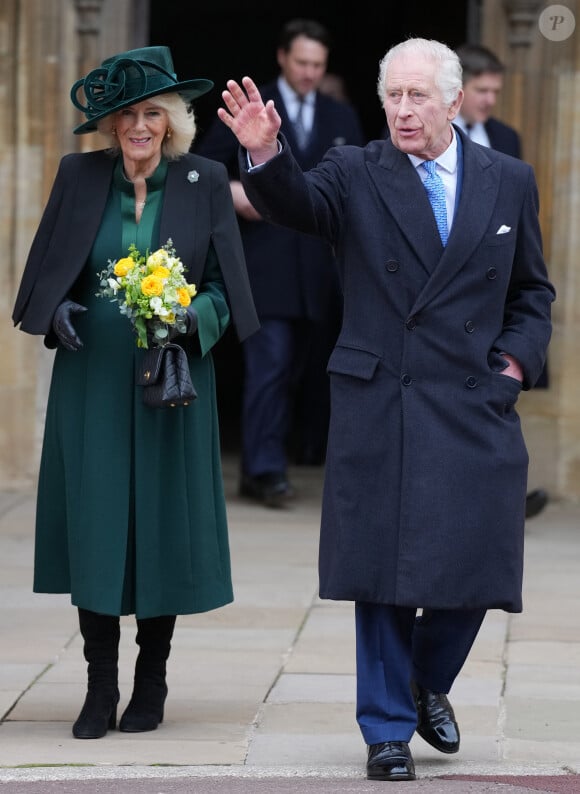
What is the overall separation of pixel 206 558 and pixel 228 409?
7569 millimetres

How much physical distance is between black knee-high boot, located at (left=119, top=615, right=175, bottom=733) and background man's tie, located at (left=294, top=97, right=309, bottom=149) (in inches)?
154

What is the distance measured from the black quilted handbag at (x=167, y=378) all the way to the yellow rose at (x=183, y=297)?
11cm

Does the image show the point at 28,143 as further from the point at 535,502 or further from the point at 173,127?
the point at 173,127

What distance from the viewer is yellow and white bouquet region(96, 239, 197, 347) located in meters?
4.74

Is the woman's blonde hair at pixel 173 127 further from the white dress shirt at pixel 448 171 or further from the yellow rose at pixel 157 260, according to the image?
the white dress shirt at pixel 448 171

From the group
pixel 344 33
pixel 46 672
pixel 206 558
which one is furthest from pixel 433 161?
pixel 344 33

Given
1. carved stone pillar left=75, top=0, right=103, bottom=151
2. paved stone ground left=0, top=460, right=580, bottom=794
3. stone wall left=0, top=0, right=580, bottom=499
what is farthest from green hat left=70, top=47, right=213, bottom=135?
carved stone pillar left=75, top=0, right=103, bottom=151

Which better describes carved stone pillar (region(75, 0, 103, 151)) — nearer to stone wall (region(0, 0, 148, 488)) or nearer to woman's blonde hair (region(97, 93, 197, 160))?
stone wall (region(0, 0, 148, 488))

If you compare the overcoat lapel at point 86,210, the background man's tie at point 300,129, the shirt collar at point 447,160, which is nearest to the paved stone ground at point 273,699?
the overcoat lapel at point 86,210

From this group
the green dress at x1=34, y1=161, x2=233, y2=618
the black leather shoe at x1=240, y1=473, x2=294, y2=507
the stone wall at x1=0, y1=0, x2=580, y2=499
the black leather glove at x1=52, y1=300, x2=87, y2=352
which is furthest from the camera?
the stone wall at x1=0, y1=0, x2=580, y2=499

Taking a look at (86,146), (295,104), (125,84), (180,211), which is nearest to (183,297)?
(180,211)

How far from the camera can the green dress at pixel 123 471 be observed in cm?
493

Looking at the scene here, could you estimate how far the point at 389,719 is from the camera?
4.55 metres

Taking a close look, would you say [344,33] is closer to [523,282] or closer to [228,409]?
[228,409]
